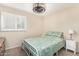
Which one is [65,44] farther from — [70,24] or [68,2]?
[68,2]

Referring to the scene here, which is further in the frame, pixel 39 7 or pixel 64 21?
pixel 64 21

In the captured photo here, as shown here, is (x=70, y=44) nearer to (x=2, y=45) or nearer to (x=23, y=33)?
(x=23, y=33)

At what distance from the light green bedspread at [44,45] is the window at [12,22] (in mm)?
273

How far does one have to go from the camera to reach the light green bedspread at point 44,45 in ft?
4.71

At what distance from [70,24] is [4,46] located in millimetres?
1204

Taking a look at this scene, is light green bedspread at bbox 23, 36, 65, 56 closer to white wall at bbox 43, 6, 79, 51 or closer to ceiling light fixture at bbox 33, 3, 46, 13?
white wall at bbox 43, 6, 79, 51

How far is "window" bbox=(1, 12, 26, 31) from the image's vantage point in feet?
4.80

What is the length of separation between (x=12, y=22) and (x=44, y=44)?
0.66m

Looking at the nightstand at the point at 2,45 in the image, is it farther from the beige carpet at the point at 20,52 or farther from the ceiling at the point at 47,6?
the ceiling at the point at 47,6

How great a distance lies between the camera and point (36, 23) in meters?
1.61

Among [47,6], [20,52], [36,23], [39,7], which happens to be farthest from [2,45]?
[47,6]

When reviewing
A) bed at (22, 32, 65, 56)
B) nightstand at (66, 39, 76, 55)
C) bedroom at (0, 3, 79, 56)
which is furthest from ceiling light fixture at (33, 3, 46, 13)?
nightstand at (66, 39, 76, 55)

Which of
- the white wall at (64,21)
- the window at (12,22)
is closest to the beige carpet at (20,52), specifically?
the white wall at (64,21)

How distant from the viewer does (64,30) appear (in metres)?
1.56
